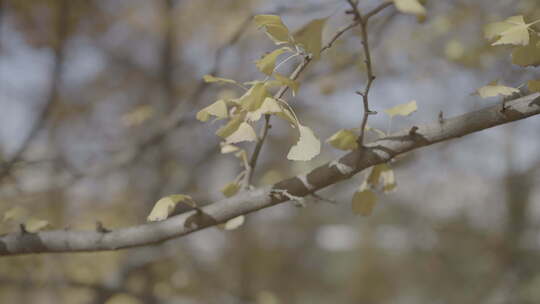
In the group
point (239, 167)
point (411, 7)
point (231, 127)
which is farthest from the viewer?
point (239, 167)

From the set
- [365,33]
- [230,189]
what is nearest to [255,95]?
[365,33]

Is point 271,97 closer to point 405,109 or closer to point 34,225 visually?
point 405,109

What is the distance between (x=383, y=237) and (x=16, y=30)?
5075 mm

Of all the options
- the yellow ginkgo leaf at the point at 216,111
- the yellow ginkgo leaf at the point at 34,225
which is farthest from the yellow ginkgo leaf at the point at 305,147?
the yellow ginkgo leaf at the point at 34,225

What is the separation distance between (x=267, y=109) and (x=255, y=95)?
31 mm

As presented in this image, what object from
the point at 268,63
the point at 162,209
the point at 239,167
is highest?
the point at 268,63

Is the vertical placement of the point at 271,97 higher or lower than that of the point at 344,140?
higher

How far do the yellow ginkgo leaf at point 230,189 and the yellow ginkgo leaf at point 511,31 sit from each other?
473mm

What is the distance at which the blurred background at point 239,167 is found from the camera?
1.81m

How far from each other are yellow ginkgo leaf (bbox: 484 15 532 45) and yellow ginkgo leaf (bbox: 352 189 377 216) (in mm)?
308

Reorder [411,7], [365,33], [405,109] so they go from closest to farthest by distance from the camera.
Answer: [411,7], [365,33], [405,109]

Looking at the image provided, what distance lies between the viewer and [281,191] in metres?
0.74

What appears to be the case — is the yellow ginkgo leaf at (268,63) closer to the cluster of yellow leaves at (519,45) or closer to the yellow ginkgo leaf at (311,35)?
the yellow ginkgo leaf at (311,35)

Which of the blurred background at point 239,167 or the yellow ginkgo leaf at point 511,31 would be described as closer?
the yellow ginkgo leaf at point 511,31
